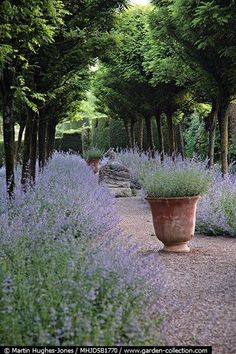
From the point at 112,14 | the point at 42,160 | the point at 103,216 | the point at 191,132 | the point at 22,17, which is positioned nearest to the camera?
the point at 22,17

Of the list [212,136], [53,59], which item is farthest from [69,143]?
[53,59]

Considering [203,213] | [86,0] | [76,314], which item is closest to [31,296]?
[76,314]

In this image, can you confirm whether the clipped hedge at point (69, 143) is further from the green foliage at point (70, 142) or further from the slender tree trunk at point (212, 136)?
the slender tree trunk at point (212, 136)

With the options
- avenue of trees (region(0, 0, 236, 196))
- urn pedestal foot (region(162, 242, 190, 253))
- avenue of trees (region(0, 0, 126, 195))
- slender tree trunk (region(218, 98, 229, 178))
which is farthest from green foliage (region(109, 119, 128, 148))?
urn pedestal foot (region(162, 242, 190, 253))

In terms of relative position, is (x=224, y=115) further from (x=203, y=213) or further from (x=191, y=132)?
(x=191, y=132)

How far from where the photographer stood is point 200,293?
419 cm

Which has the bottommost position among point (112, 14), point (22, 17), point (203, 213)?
point (203, 213)

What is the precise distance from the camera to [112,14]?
7621 millimetres

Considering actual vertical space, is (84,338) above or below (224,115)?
below

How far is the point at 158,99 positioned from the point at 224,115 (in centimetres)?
436

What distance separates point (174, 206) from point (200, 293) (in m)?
1.68

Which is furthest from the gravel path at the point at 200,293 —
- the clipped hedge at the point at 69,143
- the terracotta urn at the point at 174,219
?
the clipped hedge at the point at 69,143

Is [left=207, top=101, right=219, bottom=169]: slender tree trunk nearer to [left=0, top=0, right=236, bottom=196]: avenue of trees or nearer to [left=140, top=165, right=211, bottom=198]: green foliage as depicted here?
[left=0, top=0, right=236, bottom=196]: avenue of trees

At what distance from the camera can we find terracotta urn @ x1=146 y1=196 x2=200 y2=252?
5723 mm
